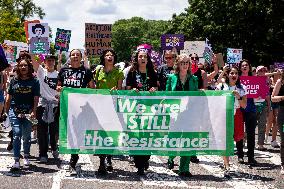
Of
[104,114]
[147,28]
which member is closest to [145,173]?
[104,114]

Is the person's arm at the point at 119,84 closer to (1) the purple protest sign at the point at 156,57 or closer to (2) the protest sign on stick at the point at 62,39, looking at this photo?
(2) the protest sign on stick at the point at 62,39

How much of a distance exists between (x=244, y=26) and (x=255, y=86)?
31757 millimetres

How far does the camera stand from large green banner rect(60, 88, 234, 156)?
8.74 metres

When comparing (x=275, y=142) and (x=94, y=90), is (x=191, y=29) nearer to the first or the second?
(x=275, y=142)

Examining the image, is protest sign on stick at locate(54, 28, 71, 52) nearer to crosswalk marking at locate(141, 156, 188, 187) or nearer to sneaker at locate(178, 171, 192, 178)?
crosswalk marking at locate(141, 156, 188, 187)

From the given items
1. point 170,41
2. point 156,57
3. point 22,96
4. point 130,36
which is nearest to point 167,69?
point 22,96

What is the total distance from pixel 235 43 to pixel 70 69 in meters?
34.9

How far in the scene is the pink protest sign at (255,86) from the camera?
37.2ft

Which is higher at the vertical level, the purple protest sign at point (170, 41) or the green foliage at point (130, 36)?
the green foliage at point (130, 36)

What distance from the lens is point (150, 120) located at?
345 inches

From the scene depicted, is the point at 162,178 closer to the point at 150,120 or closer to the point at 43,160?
the point at 150,120

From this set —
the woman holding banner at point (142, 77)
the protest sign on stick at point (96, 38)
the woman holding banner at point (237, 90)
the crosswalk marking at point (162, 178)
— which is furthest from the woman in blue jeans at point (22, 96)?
the protest sign on stick at point (96, 38)

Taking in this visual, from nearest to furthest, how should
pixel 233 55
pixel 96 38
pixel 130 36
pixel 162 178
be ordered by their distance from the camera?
pixel 162 178
pixel 96 38
pixel 233 55
pixel 130 36

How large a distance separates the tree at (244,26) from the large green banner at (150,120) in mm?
32275
